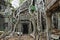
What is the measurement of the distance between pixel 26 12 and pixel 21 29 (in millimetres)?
4641

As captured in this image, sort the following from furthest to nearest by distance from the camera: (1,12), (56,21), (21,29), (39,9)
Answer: (21,29), (1,12), (39,9), (56,21)

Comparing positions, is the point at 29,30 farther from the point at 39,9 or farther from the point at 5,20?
the point at 39,9

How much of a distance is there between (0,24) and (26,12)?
5.45 metres

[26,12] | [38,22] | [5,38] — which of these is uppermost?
[26,12]

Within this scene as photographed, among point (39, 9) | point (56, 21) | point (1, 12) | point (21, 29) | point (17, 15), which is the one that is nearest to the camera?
point (56, 21)

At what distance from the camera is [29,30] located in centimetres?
2725

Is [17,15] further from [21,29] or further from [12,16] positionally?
[21,29]

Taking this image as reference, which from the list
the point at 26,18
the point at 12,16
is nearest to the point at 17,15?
the point at 12,16

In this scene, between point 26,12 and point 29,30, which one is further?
point 29,30

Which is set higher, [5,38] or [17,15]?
[17,15]

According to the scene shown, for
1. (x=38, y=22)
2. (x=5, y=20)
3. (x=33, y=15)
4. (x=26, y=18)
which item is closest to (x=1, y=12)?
(x=5, y=20)

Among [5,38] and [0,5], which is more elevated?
[0,5]

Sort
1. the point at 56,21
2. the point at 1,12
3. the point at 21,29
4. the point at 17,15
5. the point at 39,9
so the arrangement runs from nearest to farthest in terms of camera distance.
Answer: the point at 56,21, the point at 39,9, the point at 17,15, the point at 1,12, the point at 21,29

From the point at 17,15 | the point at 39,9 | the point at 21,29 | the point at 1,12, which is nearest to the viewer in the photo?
the point at 39,9
